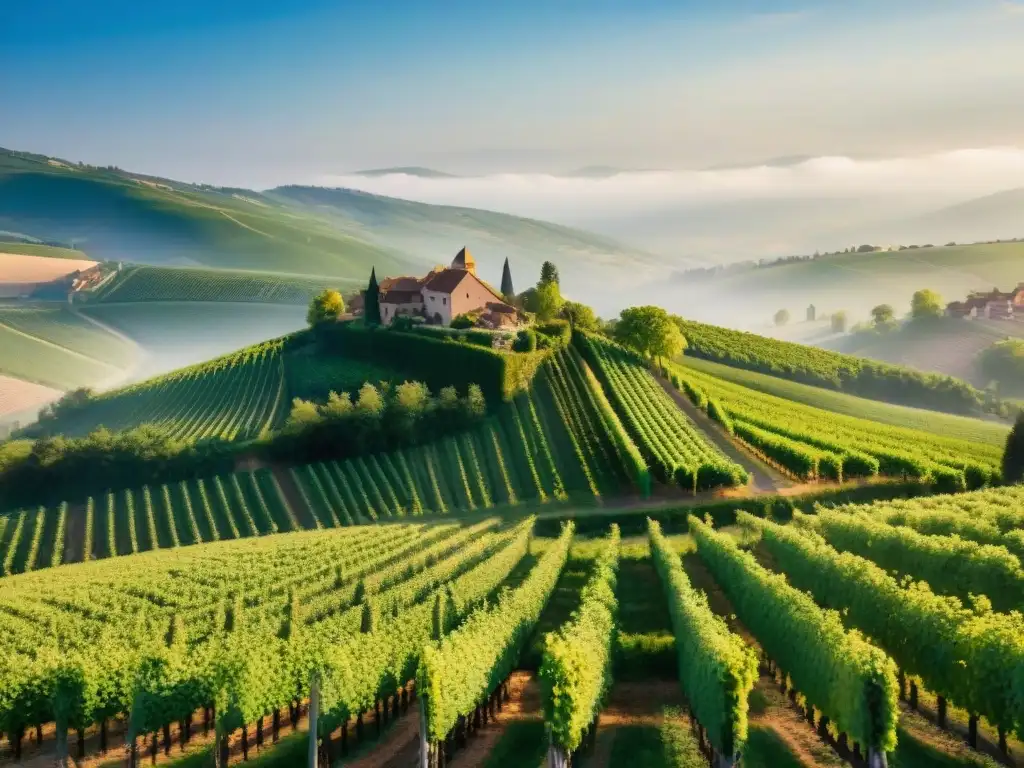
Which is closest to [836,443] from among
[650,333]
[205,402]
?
[650,333]

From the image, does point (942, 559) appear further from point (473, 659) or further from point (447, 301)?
point (447, 301)

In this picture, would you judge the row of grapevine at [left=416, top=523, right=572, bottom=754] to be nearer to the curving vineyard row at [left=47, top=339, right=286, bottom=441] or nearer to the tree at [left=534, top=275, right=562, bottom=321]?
the curving vineyard row at [left=47, top=339, right=286, bottom=441]

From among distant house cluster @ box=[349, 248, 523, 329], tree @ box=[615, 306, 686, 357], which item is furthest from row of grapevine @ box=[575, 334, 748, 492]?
distant house cluster @ box=[349, 248, 523, 329]

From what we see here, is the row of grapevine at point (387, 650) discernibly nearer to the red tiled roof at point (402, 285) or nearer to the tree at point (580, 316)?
the red tiled roof at point (402, 285)

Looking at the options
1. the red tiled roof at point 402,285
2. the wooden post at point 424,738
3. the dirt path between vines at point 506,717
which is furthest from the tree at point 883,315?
the wooden post at point 424,738

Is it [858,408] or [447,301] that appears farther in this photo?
[858,408]

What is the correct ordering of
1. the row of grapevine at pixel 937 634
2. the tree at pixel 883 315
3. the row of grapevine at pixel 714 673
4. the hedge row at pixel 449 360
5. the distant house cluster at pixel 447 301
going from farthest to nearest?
the tree at pixel 883 315
the distant house cluster at pixel 447 301
the hedge row at pixel 449 360
the row of grapevine at pixel 937 634
the row of grapevine at pixel 714 673
